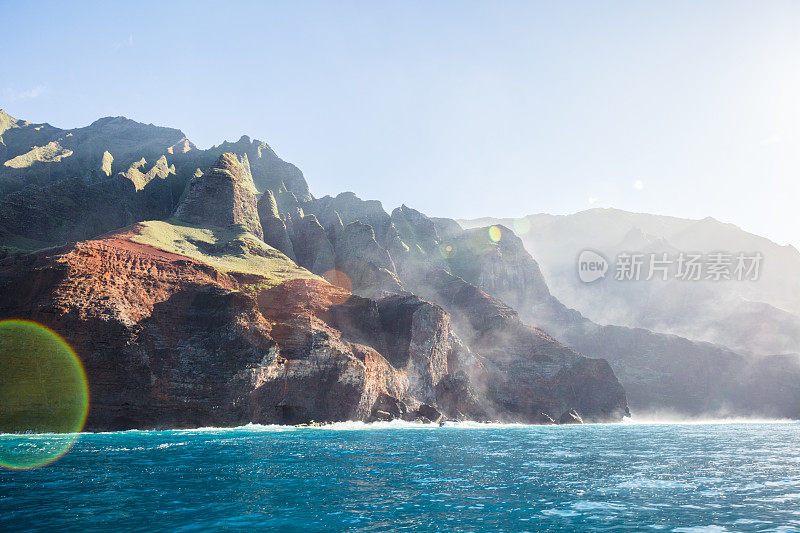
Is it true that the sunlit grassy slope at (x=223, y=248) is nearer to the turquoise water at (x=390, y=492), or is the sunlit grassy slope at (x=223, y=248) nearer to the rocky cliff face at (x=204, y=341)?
the rocky cliff face at (x=204, y=341)

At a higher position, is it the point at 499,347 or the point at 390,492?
the point at 499,347

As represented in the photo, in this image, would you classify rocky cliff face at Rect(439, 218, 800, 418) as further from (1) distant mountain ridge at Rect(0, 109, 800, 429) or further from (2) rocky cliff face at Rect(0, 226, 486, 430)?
(2) rocky cliff face at Rect(0, 226, 486, 430)

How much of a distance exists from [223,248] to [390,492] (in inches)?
3745

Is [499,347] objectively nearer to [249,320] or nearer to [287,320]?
[287,320]

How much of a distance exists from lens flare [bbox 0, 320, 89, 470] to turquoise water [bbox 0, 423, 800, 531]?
22658mm

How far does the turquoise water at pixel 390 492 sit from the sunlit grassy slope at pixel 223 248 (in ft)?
200

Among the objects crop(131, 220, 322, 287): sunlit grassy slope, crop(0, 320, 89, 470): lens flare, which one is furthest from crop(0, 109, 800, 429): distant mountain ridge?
crop(0, 320, 89, 470): lens flare

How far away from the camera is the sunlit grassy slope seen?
3568 inches

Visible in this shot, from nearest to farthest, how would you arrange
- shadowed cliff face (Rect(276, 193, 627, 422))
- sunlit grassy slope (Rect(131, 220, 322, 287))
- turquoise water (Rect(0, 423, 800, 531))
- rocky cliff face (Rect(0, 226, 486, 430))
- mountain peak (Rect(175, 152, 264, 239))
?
1. turquoise water (Rect(0, 423, 800, 531))
2. rocky cliff face (Rect(0, 226, 486, 430))
3. sunlit grassy slope (Rect(131, 220, 322, 287))
4. shadowed cliff face (Rect(276, 193, 627, 422))
5. mountain peak (Rect(175, 152, 264, 239))

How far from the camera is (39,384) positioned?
52406 millimetres

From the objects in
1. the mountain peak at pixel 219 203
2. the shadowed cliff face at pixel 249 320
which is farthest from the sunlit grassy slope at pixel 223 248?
the mountain peak at pixel 219 203

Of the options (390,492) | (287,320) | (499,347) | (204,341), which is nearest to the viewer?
(390,492)

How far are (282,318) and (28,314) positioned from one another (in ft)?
114

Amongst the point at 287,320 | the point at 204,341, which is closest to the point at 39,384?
the point at 204,341
